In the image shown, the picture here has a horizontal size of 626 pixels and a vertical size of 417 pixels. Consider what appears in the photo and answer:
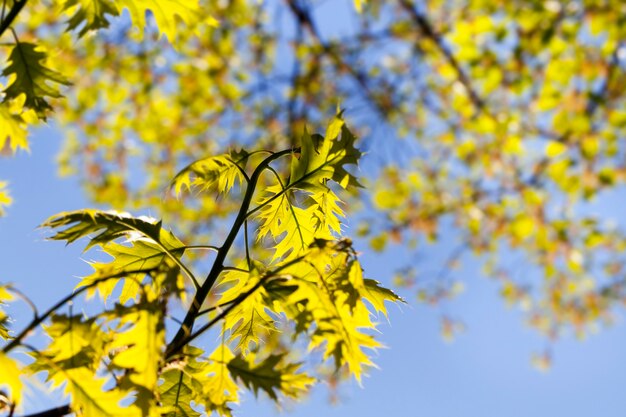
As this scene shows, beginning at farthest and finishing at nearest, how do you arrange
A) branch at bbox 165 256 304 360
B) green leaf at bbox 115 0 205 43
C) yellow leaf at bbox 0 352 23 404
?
1. green leaf at bbox 115 0 205 43
2. branch at bbox 165 256 304 360
3. yellow leaf at bbox 0 352 23 404

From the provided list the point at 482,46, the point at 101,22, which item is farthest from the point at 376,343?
the point at 482,46

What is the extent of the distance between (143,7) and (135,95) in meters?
5.70

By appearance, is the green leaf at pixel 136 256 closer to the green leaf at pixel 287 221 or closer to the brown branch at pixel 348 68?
Result: the green leaf at pixel 287 221

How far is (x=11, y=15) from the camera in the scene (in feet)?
3.08

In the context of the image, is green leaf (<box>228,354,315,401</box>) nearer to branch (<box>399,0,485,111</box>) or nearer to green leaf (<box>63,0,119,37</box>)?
green leaf (<box>63,0,119,37</box>)

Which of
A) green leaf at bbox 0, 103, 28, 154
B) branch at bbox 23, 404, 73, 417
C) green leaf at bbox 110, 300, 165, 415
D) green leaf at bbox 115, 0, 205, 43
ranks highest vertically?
green leaf at bbox 115, 0, 205, 43

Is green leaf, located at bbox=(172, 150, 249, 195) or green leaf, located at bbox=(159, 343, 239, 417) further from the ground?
green leaf, located at bbox=(172, 150, 249, 195)

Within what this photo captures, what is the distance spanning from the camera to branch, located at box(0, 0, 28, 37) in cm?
93

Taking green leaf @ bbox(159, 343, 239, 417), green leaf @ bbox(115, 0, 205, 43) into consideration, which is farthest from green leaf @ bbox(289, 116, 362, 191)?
green leaf @ bbox(115, 0, 205, 43)

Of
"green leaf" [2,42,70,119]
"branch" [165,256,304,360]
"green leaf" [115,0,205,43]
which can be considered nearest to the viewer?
"branch" [165,256,304,360]

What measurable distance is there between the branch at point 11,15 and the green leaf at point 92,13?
0.73 ft

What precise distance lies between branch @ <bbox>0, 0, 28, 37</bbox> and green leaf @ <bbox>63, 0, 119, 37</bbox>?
0.22m

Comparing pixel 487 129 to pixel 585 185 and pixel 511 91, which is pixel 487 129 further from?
pixel 585 185

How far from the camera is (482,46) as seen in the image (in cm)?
542
